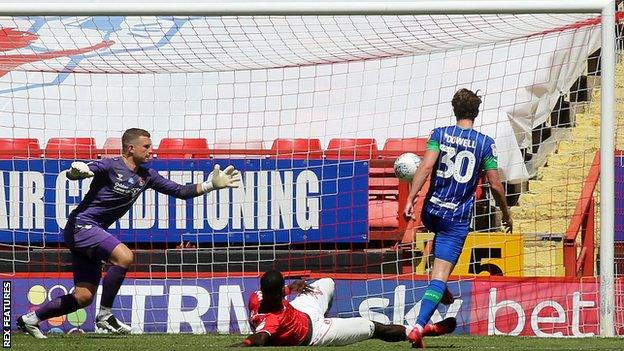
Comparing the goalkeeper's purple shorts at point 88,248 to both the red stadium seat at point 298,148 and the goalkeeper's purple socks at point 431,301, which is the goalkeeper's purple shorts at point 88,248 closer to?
the goalkeeper's purple socks at point 431,301

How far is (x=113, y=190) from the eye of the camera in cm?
1101

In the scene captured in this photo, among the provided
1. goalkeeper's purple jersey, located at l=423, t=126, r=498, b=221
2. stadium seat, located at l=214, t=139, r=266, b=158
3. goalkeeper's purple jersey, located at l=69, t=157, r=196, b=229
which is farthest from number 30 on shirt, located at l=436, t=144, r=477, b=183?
stadium seat, located at l=214, t=139, r=266, b=158

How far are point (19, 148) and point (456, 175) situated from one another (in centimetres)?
578

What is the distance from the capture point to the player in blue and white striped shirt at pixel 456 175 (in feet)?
31.9

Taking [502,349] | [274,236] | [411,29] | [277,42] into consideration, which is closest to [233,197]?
[274,236]

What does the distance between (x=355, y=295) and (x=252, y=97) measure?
301cm

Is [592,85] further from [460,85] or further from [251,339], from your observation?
[251,339]

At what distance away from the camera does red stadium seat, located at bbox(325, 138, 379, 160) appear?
13625mm

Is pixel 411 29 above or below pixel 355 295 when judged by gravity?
above

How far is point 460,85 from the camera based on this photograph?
14672 mm

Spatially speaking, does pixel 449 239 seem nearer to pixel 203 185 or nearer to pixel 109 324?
pixel 203 185

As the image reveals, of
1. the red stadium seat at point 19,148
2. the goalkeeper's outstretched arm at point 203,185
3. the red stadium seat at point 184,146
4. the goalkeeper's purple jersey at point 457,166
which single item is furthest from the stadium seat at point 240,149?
the goalkeeper's purple jersey at point 457,166

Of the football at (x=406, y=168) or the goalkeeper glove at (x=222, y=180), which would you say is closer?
the goalkeeper glove at (x=222, y=180)

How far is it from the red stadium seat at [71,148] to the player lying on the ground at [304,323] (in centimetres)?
439
